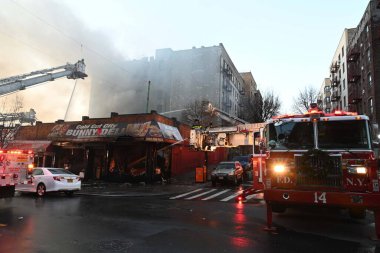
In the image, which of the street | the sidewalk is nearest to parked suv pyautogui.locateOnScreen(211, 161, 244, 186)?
the sidewalk

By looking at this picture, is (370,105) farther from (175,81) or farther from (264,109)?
(175,81)

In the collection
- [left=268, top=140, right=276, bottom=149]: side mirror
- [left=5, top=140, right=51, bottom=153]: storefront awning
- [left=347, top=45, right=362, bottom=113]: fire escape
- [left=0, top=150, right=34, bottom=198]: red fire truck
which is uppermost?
[left=347, top=45, right=362, bottom=113]: fire escape

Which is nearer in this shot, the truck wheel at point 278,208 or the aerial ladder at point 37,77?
the truck wheel at point 278,208

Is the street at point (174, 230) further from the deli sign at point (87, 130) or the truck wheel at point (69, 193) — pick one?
the deli sign at point (87, 130)

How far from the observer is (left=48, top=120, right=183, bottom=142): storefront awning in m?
22.7

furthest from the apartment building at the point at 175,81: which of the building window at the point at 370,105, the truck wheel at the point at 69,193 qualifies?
the truck wheel at the point at 69,193

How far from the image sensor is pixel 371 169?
23.1ft

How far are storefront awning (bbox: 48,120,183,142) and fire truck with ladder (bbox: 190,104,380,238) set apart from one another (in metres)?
14.6

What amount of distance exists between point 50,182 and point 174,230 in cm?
958

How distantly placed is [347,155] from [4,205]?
38.1 ft

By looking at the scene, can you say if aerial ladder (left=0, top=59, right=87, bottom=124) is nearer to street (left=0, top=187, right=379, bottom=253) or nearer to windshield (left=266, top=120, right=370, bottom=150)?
street (left=0, top=187, right=379, bottom=253)

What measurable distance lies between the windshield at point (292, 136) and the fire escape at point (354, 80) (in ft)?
118

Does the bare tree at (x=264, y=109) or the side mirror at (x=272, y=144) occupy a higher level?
the bare tree at (x=264, y=109)

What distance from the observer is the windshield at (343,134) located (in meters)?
7.75
